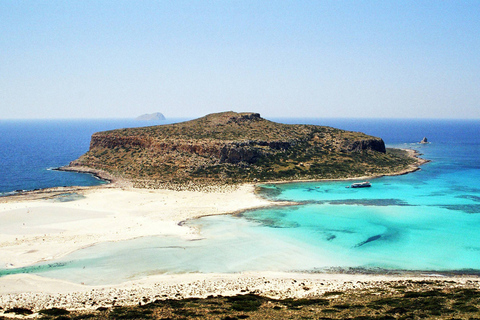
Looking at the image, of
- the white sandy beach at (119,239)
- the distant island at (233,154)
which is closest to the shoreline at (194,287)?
the white sandy beach at (119,239)

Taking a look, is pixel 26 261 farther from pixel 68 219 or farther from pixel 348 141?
pixel 348 141

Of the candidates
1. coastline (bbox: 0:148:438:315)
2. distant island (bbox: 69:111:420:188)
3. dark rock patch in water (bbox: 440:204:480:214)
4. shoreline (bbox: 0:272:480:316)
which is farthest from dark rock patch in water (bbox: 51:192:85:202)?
dark rock patch in water (bbox: 440:204:480:214)

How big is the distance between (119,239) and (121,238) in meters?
0.34

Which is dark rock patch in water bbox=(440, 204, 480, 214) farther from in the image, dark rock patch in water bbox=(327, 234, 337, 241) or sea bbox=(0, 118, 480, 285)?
dark rock patch in water bbox=(327, 234, 337, 241)

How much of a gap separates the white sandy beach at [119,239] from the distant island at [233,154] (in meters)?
10.0

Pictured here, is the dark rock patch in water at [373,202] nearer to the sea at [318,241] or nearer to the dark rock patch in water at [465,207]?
the sea at [318,241]

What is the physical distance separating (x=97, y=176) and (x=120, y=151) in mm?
12640

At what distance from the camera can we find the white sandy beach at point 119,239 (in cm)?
2688

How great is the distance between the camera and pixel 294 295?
26.9 metres

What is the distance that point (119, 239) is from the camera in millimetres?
39250

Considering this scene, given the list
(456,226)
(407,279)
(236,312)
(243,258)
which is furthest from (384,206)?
(236,312)

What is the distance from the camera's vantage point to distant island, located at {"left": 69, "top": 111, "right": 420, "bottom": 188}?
243 feet

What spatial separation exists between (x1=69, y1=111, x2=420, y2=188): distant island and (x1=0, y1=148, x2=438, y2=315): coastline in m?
8.16

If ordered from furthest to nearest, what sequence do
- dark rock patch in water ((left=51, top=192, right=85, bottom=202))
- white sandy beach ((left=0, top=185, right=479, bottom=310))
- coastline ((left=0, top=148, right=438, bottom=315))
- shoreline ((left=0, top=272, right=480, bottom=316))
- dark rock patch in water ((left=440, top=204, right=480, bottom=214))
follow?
dark rock patch in water ((left=51, top=192, right=85, bottom=202)) → dark rock patch in water ((left=440, top=204, right=480, bottom=214)) → coastline ((left=0, top=148, right=438, bottom=315)) → white sandy beach ((left=0, top=185, right=479, bottom=310)) → shoreline ((left=0, top=272, right=480, bottom=316))
